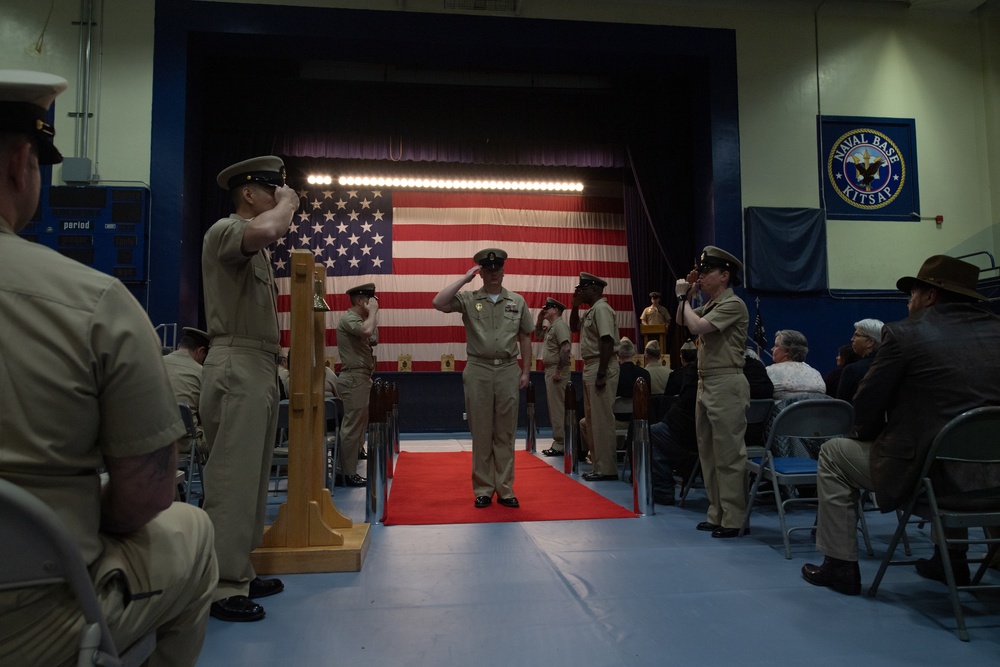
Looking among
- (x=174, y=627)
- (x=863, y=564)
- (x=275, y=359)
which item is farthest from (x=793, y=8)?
(x=174, y=627)

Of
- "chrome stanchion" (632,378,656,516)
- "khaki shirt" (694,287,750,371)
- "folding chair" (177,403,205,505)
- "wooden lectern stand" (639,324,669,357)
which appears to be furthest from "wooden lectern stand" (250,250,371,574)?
"wooden lectern stand" (639,324,669,357)

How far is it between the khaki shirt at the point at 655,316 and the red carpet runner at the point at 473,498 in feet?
11.8

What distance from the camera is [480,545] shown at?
3260 millimetres

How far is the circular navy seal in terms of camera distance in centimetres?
845

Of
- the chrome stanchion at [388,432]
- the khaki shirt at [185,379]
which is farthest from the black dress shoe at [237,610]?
the khaki shirt at [185,379]

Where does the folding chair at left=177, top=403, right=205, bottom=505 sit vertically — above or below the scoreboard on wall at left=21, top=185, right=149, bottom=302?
below

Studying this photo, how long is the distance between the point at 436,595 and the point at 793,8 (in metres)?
9.02

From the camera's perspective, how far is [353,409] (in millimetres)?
5418

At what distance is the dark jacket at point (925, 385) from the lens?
7.28ft

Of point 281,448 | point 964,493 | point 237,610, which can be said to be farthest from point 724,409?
point 281,448

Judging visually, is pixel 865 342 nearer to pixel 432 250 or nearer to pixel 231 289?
pixel 231 289

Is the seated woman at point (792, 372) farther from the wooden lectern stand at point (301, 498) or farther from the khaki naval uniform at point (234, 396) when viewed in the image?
the khaki naval uniform at point (234, 396)

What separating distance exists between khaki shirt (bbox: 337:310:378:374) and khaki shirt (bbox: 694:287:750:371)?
2.92 meters

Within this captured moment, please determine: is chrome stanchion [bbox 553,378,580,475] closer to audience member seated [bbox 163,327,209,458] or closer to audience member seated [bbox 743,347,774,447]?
audience member seated [bbox 743,347,774,447]
